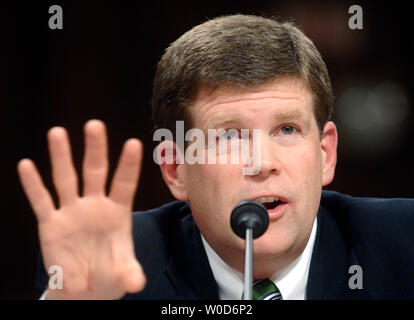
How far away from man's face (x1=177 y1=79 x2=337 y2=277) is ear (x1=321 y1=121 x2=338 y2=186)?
94 mm

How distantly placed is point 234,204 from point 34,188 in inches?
18.7

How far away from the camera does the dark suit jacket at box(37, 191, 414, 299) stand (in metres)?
1.56

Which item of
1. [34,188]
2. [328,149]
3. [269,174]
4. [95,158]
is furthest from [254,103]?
[34,188]

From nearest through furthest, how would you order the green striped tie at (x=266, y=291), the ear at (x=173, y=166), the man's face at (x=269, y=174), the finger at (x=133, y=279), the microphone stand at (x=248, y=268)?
the microphone stand at (x=248, y=268), the finger at (x=133, y=279), the man's face at (x=269, y=174), the green striped tie at (x=266, y=291), the ear at (x=173, y=166)

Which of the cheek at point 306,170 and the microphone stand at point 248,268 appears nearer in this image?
the microphone stand at point 248,268

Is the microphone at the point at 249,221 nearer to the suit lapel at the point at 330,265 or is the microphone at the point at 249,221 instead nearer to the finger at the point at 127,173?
the finger at the point at 127,173

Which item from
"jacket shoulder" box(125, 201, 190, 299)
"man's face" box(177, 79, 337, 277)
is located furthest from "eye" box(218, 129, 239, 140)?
"jacket shoulder" box(125, 201, 190, 299)

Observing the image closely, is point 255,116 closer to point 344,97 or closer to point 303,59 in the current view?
point 303,59

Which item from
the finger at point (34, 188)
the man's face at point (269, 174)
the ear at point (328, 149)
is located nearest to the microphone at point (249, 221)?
the man's face at point (269, 174)

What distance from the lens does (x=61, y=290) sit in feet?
4.22

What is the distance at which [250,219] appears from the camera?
47.3 inches

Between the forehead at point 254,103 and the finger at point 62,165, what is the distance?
429 mm

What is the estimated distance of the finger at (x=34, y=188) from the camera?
1.18m
